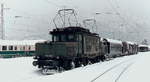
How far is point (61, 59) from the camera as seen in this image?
20.0 metres

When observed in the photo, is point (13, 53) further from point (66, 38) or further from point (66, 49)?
point (66, 49)

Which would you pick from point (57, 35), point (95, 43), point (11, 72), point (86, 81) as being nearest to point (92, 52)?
point (95, 43)

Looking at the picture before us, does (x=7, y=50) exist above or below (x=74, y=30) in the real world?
below

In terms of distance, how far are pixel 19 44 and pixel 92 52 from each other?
2747cm

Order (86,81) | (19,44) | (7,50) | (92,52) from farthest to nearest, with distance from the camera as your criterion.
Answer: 1. (19,44)
2. (7,50)
3. (92,52)
4. (86,81)

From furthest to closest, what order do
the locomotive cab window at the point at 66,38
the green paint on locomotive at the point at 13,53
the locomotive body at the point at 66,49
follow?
the green paint on locomotive at the point at 13,53 → the locomotive cab window at the point at 66,38 → the locomotive body at the point at 66,49

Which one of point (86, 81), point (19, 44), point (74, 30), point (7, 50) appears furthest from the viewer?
point (19, 44)

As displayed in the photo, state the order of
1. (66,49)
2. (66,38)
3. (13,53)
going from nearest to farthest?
(66,49)
(66,38)
(13,53)

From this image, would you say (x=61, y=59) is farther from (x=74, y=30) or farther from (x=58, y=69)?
(x=74, y=30)

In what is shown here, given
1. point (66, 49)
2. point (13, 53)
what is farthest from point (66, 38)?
point (13, 53)

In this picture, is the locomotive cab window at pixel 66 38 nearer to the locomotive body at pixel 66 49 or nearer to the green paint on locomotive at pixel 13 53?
the locomotive body at pixel 66 49

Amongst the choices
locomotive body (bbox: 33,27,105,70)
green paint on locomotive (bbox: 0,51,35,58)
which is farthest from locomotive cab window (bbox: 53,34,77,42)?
green paint on locomotive (bbox: 0,51,35,58)

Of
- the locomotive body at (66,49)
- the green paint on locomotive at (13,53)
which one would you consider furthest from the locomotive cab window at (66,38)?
the green paint on locomotive at (13,53)

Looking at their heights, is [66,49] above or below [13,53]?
above
